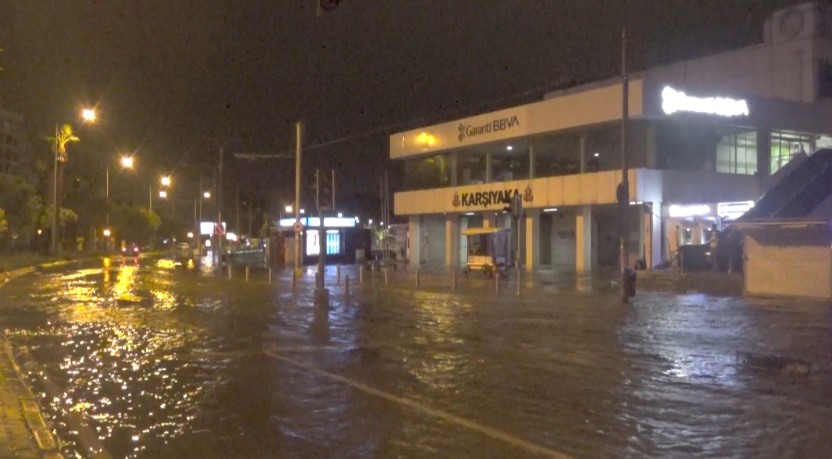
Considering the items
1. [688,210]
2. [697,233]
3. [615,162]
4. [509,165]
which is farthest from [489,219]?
[688,210]

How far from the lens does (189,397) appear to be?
11195 millimetres

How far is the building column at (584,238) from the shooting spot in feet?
154

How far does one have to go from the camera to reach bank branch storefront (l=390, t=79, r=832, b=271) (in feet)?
142

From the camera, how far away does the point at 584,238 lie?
47.2 meters

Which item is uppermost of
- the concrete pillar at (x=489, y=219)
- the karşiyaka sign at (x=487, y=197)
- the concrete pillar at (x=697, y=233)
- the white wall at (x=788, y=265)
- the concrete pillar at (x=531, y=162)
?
the concrete pillar at (x=531, y=162)

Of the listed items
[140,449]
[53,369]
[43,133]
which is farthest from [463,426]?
[43,133]

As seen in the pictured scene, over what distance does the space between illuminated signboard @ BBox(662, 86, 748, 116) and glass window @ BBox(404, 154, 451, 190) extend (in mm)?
18225

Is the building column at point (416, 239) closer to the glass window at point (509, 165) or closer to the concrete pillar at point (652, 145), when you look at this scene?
the glass window at point (509, 165)

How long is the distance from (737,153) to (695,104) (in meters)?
5.51

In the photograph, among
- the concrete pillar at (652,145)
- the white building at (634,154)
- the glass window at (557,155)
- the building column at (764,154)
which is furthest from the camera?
the glass window at (557,155)

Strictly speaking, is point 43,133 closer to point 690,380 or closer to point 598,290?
point 598,290

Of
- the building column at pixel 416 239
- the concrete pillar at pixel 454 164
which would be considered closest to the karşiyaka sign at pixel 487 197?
the concrete pillar at pixel 454 164

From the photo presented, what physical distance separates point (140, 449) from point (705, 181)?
132ft

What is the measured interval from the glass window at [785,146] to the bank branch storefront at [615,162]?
0.07 metres
